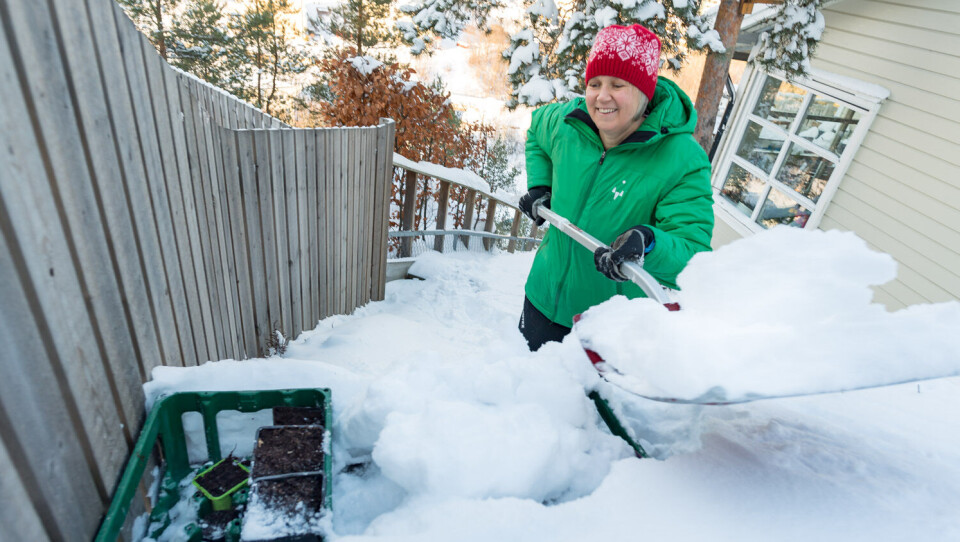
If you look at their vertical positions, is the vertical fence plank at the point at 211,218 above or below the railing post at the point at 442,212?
above

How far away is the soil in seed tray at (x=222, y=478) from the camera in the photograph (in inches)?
46.8

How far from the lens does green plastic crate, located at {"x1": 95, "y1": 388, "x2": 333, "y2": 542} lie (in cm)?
114

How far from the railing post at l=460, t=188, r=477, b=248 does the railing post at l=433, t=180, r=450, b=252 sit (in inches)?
10.5

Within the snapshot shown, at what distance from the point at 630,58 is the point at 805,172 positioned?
6.14 metres

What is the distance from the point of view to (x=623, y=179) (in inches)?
83.4

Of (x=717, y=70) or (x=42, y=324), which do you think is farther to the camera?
(x=717, y=70)

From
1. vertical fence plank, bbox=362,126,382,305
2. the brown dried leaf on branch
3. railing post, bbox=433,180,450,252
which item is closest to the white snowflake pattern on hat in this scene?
vertical fence plank, bbox=362,126,382,305

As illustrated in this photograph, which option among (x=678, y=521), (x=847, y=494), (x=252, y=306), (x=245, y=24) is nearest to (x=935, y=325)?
(x=847, y=494)

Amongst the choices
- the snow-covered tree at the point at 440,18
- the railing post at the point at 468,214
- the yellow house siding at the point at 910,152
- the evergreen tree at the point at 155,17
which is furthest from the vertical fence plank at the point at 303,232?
the evergreen tree at the point at 155,17

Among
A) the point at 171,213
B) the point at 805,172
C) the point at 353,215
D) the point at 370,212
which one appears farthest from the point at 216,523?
the point at 805,172

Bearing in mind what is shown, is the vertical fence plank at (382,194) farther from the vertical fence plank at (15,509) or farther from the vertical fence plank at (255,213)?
the vertical fence plank at (15,509)

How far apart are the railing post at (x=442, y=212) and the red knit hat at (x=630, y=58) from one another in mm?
3373

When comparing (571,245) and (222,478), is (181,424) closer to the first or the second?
(222,478)

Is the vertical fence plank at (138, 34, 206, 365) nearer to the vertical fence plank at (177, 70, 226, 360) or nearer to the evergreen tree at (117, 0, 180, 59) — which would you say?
the vertical fence plank at (177, 70, 226, 360)
